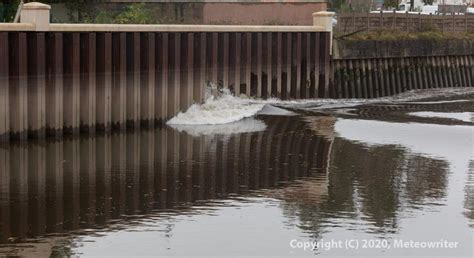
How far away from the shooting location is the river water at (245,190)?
14.7m

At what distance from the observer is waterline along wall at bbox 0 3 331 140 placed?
2436cm

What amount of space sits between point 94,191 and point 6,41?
711 centimetres

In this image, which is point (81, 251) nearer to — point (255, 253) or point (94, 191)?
point (255, 253)

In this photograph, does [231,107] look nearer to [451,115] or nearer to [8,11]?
[451,115]

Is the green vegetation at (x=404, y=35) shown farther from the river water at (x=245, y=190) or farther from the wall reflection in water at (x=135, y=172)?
the wall reflection in water at (x=135, y=172)

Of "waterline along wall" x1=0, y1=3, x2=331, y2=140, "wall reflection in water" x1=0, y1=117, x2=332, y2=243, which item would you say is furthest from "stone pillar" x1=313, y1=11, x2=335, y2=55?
"wall reflection in water" x1=0, y1=117, x2=332, y2=243

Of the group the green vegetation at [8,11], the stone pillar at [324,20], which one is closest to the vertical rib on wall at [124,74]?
the stone pillar at [324,20]

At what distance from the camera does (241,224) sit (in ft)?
51.5

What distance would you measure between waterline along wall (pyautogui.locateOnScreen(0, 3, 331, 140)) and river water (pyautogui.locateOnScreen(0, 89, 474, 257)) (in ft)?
2.45

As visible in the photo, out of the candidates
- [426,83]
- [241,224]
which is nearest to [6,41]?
[241,224]

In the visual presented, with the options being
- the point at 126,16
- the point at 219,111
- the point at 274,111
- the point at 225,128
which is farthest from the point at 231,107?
the point at 126,16

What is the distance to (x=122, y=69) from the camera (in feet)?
89.1

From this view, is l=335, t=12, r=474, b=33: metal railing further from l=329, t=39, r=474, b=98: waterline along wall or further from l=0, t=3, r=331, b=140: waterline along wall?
l=0, t=3, r=331, b=140: waterline along wall

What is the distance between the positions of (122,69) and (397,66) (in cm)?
1775
